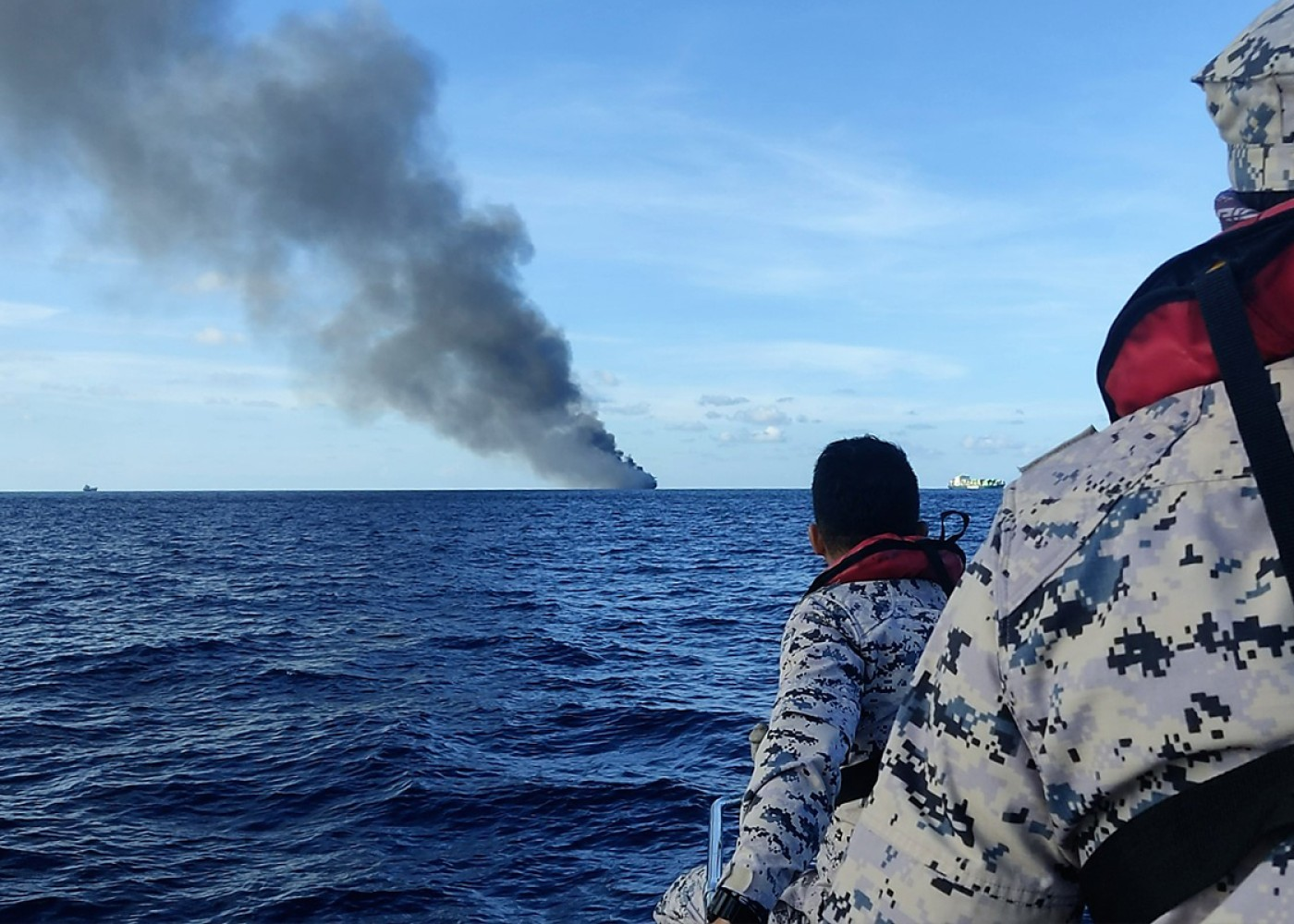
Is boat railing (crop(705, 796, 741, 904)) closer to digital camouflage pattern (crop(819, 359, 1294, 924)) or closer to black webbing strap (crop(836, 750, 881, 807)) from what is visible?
black webbing strap (crop(836, 750, 881, 807))

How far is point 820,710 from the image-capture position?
2.65m

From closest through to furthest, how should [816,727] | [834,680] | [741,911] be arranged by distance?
[741,911] → [816,727] → [834,680]

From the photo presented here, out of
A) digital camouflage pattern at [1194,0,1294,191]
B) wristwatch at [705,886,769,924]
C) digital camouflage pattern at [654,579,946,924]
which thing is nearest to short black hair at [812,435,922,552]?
digital camouflage pattern at [654,579,946,924]

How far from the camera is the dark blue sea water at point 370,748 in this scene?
360 inches

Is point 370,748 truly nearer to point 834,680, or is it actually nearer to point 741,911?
point 834,680

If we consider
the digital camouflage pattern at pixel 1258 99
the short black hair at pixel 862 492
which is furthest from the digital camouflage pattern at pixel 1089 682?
the short black hair at pixel 862 492

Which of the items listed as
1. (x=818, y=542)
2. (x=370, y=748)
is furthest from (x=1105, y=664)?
(x=370, y=748)

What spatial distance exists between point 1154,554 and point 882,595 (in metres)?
2.05

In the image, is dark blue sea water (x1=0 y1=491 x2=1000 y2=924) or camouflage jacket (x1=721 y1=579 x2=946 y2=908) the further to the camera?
dark blue sea water (x1=0 y1=491 x2=1000 y2=924)

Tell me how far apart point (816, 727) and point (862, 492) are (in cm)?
103

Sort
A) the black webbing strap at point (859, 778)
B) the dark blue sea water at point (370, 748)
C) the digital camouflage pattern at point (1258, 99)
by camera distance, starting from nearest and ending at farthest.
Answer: the digital camouflage pattern at point (1258, 99) < the black webbing strap at point (859, 778) < the dark blue sea water at point (370, 748)

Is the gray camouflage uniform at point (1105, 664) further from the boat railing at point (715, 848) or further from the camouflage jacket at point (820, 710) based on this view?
the boat railing at point (715, 848)

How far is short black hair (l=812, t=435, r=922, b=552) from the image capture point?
11.1ft

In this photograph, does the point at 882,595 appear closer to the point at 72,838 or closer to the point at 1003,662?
the point at 1003,662
